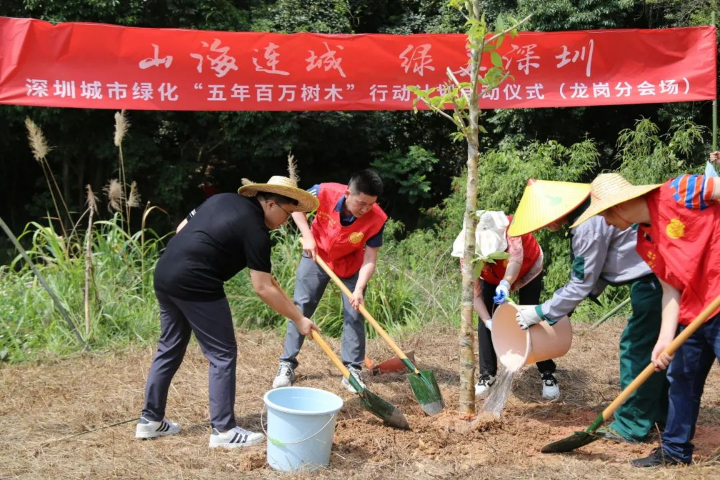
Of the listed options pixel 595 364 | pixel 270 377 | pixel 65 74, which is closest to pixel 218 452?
A: pixel 270 377

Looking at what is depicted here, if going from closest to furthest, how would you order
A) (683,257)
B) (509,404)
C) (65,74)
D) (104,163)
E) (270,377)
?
(683,257)
(509,404)
(270,377)
(65,74)
(104,163)

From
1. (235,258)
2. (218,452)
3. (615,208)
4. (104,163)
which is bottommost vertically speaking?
(218,452)

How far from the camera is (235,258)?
11.9 feet

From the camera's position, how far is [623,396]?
3309 mm

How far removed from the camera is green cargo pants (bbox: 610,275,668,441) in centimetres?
375

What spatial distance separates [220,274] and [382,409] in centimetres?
117

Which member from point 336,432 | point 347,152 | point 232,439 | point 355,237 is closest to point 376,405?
point 336,432

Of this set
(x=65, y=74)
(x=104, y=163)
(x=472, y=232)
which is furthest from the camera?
(x=104, y=163)

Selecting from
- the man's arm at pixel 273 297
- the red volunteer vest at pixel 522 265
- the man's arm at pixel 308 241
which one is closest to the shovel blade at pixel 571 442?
the red volunteer vest at pixel 522 265

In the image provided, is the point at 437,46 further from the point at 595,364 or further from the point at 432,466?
the point at 432,466

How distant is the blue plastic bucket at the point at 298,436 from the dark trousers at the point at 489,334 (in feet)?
4.82

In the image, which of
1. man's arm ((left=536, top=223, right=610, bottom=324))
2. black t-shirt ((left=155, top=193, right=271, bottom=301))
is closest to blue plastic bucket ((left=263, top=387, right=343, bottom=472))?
black t-shirt ((left=155, top=193, right=271, bottom=301))

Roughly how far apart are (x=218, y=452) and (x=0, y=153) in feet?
41.6

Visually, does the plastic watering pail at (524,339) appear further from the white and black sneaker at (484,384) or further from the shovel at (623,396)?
the shovel at (623,396)
